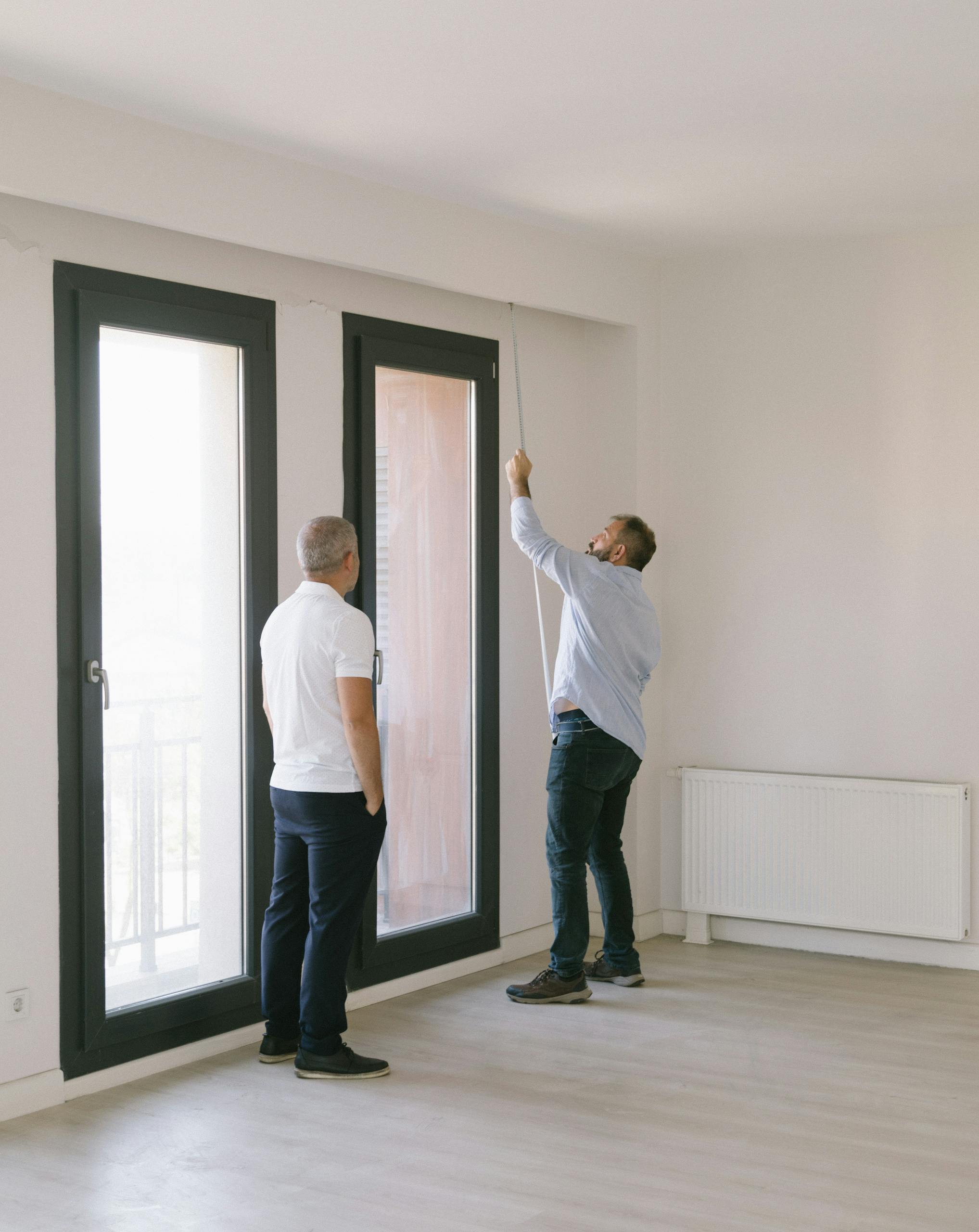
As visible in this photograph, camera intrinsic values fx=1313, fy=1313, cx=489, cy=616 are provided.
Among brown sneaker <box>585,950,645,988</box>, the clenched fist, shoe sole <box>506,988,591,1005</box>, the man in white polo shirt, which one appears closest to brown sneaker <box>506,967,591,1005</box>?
shoe sole <box>506,988,591,1005</box>

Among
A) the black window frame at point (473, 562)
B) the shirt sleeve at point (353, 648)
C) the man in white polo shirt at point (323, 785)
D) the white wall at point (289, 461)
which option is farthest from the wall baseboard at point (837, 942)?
the shirt sleeve at point (353, 648)

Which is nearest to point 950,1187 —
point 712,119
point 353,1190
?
point 353,1190

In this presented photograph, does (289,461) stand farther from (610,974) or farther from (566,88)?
(610,974)

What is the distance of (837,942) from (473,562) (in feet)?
6.79

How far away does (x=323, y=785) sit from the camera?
3604 millimetres

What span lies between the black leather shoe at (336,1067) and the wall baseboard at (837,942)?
80.9 inches

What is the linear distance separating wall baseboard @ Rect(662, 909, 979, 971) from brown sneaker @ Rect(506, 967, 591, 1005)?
Answer: 1.07m

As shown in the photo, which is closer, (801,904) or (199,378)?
(199,378)

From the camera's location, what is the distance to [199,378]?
4.05 m

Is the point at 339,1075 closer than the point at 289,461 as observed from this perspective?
Yes

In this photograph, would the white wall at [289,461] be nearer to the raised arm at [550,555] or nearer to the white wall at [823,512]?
the white wall at [823,512]

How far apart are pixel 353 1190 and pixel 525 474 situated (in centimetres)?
240

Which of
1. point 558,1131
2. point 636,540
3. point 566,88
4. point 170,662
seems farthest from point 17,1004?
point 566,88

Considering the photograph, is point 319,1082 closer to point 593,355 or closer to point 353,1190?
point 353,1190
